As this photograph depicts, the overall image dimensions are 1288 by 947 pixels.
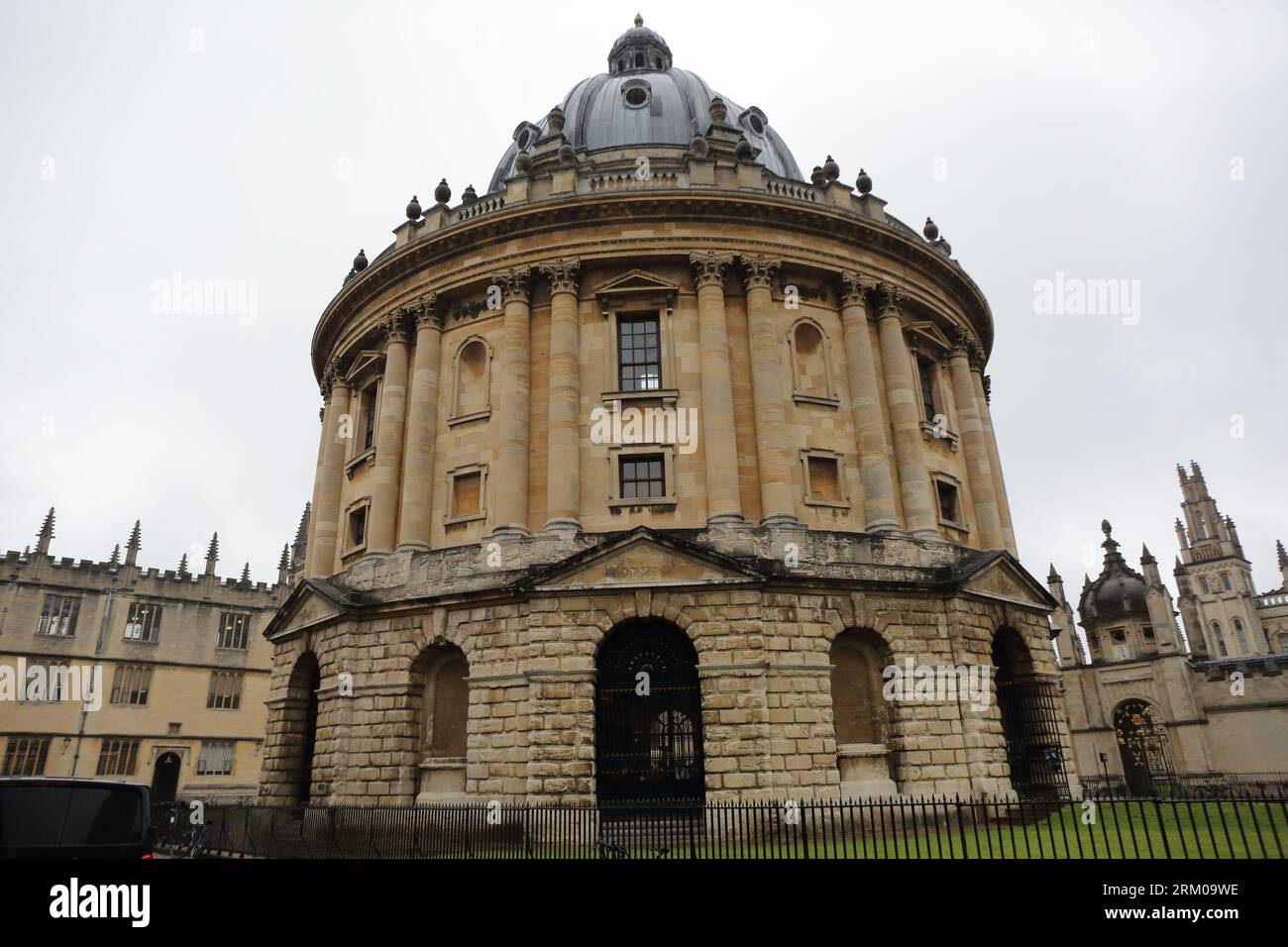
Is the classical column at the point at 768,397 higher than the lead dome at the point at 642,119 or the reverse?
the reverse

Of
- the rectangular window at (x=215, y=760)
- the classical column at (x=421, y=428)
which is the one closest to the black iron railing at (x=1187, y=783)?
the classical column at (x=421, y=428)

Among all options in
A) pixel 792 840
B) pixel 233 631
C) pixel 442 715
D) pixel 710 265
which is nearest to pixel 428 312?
pixel 710 265

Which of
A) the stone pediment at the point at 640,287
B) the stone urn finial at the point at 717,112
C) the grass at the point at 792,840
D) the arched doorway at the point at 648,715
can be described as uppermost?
the stone urn finial at the point at 717,112

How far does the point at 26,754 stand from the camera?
1652 inches

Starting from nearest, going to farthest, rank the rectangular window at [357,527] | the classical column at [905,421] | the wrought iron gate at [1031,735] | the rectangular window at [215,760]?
the wrought iron gate at [1031,735], the classical column at [905,421], the rectangular window at [357,527], the rectangular window at [215,760]

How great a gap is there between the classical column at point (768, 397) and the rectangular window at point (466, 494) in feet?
26.3

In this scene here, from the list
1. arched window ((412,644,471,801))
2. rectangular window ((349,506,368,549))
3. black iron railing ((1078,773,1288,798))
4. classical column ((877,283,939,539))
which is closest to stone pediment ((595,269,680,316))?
classical column ((877,283,939,539))

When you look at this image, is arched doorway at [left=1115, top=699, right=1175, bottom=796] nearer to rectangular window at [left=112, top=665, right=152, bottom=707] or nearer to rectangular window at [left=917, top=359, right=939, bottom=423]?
rectangular window at [left=917, top=359, right=939, bottom=423]

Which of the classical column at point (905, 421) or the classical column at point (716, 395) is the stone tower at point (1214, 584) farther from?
the classical column at point (716, 395)

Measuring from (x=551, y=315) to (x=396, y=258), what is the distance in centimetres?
616

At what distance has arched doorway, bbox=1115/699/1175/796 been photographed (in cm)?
4369

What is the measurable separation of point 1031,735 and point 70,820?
2259 centimetres

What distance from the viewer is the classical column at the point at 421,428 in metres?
23.7
